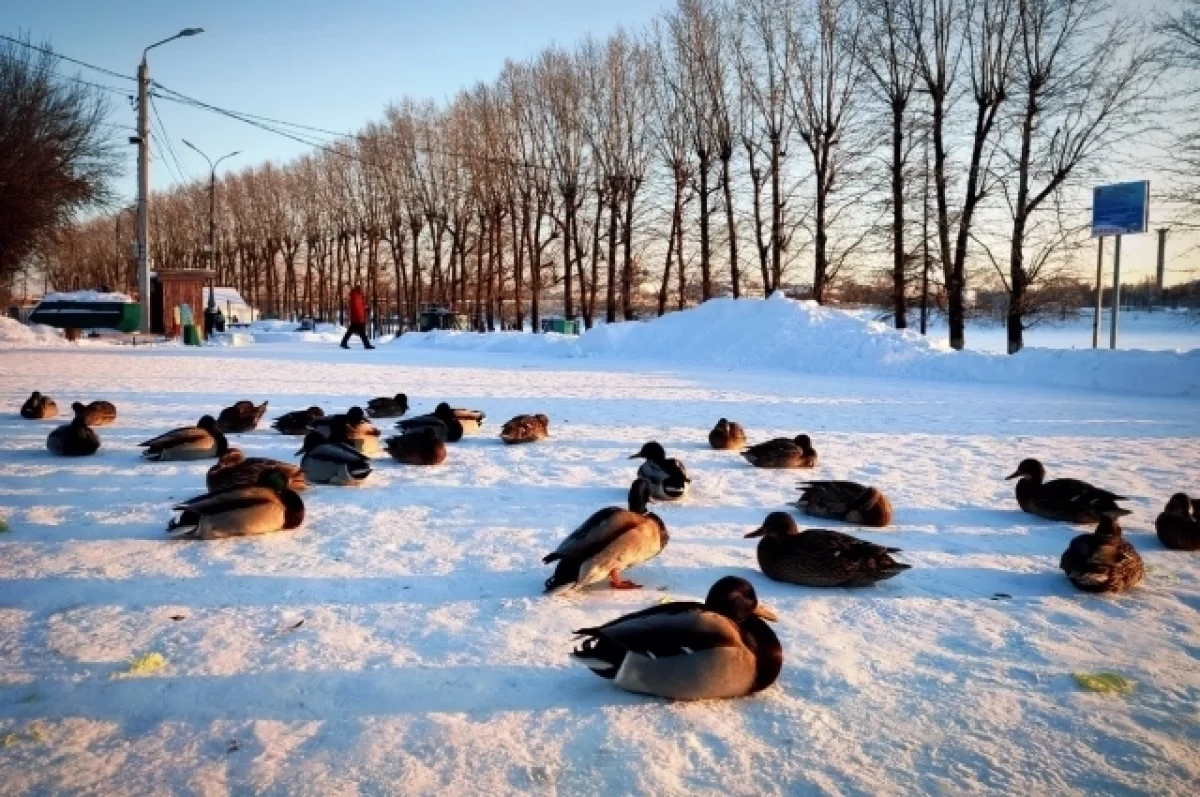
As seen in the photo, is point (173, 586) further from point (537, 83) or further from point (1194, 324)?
point (537, 83)

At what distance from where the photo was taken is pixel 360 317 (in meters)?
24.6

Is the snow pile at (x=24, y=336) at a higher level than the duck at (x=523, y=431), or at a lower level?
higher

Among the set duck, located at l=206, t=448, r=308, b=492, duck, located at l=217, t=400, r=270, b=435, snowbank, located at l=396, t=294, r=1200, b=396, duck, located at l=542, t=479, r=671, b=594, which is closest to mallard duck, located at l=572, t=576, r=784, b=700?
duck, located at l=542, t=479, r=671, b=594

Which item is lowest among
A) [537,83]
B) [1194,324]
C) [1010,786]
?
[1010,786]

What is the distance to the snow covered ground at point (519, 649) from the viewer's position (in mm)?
2191

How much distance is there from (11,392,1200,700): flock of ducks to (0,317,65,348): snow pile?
19.9 metres

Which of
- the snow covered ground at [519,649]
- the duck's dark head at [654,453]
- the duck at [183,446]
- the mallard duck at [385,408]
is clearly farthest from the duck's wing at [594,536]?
the mallard duck at [385,408]

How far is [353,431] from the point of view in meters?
6.77

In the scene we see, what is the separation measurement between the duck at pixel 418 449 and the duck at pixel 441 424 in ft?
2.46

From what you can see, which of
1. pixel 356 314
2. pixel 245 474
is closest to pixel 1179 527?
pixel 245 474

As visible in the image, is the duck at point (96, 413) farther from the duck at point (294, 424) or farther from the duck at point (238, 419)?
the duck at point (294, 424)

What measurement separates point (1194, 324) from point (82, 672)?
2151 centimetres

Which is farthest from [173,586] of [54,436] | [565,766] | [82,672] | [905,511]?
[905,511]

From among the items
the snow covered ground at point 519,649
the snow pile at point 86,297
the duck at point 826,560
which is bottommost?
the snow covered ground at point 519,649
